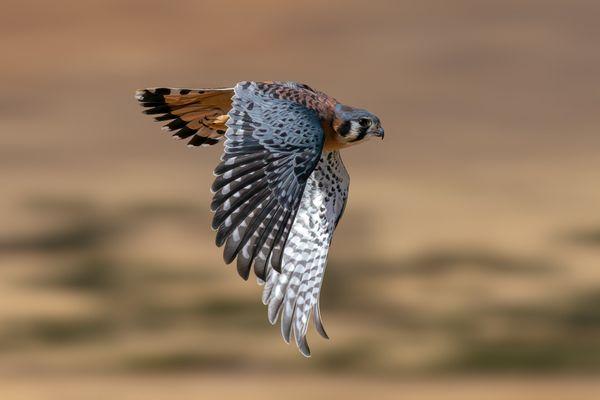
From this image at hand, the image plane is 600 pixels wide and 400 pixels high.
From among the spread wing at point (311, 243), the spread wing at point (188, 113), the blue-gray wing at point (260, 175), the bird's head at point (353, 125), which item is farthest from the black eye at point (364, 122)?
the spread wing at point (188, 113)

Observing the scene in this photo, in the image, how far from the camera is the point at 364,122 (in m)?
11.0

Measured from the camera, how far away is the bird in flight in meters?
9.91

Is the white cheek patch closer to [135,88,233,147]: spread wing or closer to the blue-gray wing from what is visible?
the blue-gray wing

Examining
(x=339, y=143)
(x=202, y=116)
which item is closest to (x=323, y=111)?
(x=339, y=143)

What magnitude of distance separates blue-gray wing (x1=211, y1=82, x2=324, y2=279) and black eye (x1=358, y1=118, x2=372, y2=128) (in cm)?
48

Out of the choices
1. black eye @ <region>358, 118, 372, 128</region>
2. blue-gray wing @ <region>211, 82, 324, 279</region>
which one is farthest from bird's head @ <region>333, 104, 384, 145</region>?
blue-gray wing @ <region>211, 82, 324, 279</region>

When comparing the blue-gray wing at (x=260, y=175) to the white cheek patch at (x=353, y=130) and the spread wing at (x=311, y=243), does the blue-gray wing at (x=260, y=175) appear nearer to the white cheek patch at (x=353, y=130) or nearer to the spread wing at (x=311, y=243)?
the white cheek patch at (x=353, y=130)

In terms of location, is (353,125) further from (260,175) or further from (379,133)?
(260,175)

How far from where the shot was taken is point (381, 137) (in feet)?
36.7

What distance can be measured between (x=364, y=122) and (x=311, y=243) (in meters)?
1.34

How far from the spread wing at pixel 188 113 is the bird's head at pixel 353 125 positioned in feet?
3.23

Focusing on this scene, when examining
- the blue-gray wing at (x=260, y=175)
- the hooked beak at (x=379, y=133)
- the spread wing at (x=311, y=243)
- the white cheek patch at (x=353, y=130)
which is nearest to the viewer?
the blue-gray wing at (x=260, y=175)

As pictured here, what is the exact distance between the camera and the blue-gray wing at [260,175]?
984 centimetres

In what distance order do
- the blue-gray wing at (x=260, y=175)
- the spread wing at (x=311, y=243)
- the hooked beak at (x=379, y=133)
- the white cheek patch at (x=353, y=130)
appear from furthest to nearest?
1. the spread wing at (x=311, y=243)
2. the hooked beak at (x=379, y=133)
3. the white cheek patch at (x=353, y=130)
4. the blue-gray wing at (x=260, y=175)
